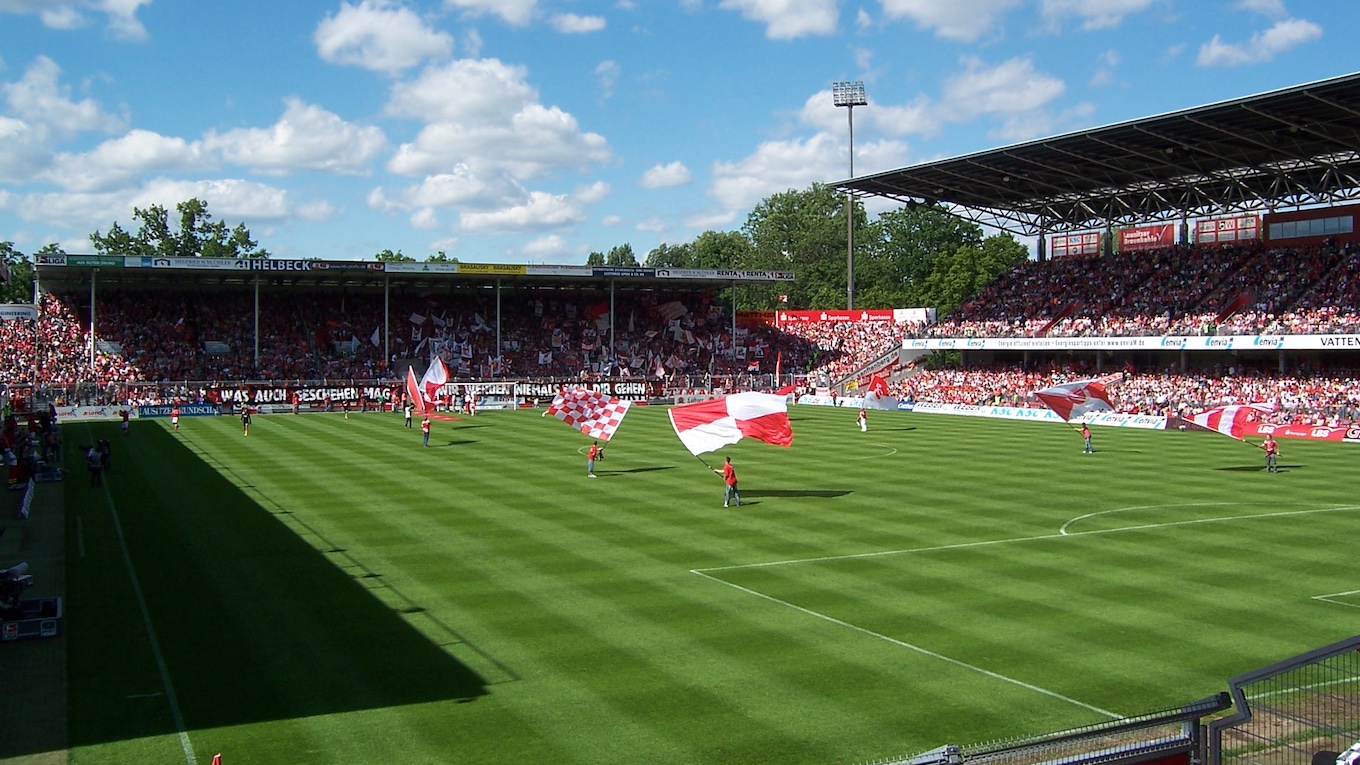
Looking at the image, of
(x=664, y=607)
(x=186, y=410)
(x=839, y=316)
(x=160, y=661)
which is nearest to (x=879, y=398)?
(x=839, y=316)

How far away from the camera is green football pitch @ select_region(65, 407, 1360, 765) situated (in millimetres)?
13781

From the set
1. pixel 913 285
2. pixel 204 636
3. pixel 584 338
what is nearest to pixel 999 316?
pixel 584 338

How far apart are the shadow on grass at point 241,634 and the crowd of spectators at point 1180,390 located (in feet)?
167

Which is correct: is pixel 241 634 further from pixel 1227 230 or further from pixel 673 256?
pixel 673 256

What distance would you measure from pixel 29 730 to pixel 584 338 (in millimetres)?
78611

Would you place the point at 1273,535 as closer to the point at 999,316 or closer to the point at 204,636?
the point at 204,636

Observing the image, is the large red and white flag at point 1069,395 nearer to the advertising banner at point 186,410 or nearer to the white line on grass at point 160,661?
the white line on grass at point 160,661

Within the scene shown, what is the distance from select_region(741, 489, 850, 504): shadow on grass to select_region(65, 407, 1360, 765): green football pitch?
0.64 ft

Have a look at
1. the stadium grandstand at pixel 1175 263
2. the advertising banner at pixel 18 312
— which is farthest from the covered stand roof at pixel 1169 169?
the advertising banner at pixel 18 312

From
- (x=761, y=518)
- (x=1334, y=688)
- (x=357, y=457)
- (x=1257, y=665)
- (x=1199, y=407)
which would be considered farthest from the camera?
(x=1199, y=407)

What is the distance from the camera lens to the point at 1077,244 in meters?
83.9

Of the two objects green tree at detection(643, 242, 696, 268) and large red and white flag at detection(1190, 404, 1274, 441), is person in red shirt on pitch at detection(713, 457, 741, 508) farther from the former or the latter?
green tree at detection(643, 242, 696, 268)

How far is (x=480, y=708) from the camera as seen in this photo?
46.9 ft

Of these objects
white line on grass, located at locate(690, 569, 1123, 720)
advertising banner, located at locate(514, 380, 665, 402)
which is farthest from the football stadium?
advertising banner, located at locate(514, 380, 665, 402)
